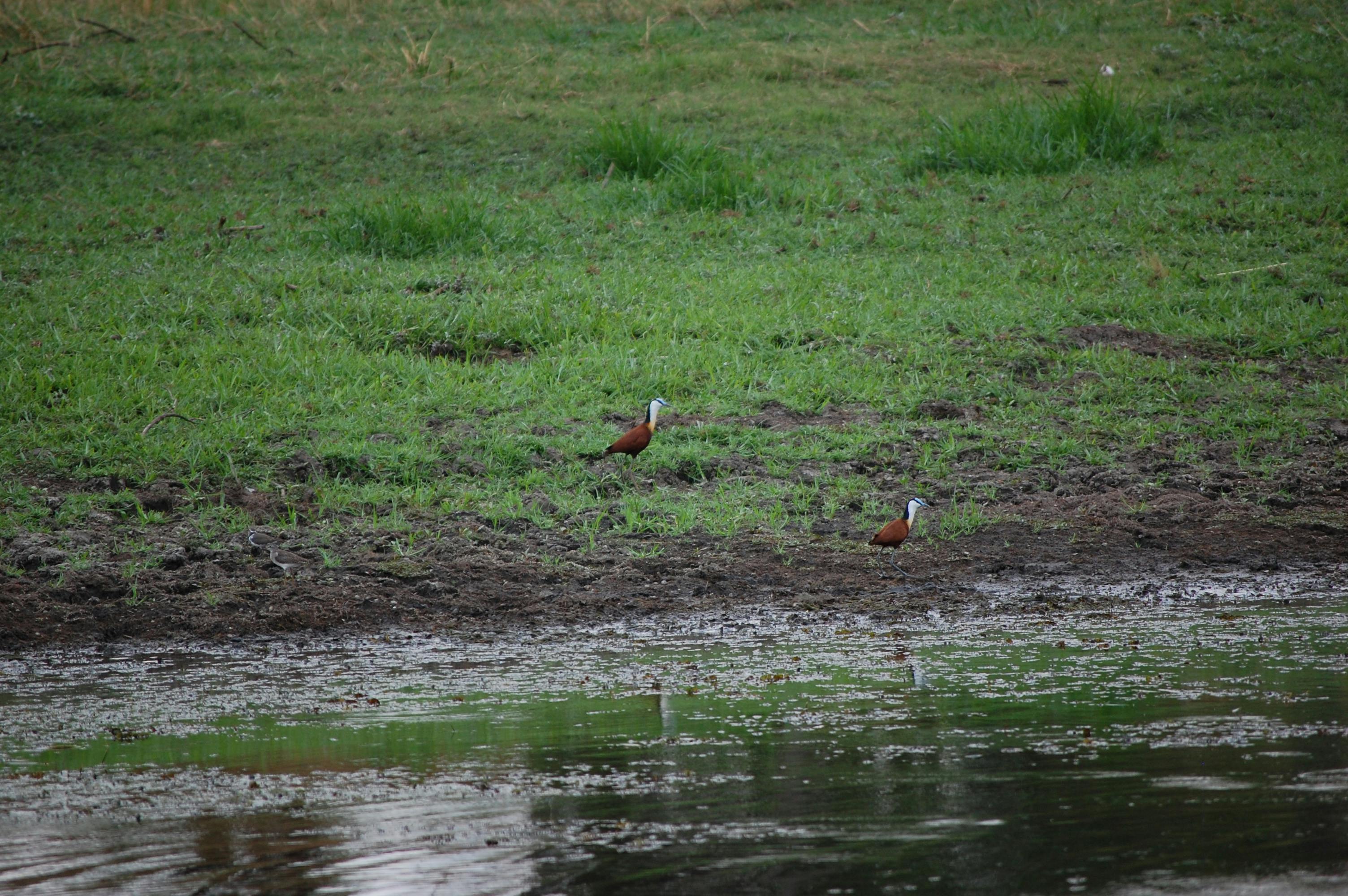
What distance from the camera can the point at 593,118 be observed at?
13.9 m

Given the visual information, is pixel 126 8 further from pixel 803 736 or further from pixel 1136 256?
pixel 803 736

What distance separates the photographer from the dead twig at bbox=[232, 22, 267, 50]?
16.5m

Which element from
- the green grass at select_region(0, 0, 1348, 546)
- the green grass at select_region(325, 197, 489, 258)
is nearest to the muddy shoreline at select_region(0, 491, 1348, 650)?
the green grass at select_region(0, 0, 1348, 546)

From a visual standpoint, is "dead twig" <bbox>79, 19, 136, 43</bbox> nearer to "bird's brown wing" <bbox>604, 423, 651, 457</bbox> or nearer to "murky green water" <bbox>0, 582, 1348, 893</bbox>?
"bird's brown wing" <bbox>604, 423, 651, 457</bbox>

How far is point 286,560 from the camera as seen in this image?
624 cm

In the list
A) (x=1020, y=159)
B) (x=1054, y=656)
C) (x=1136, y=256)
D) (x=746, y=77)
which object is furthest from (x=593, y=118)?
(x=1054, y=656)

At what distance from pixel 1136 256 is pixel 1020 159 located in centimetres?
234

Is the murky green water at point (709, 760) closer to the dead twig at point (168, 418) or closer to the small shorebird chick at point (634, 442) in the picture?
the small shorebird chick at point (634, 442)

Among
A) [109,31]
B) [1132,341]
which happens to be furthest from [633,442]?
[109,31]

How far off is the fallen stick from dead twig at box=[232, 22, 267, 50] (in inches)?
450

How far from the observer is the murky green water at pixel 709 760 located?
3.34m

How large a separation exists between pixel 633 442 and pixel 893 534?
1602mm

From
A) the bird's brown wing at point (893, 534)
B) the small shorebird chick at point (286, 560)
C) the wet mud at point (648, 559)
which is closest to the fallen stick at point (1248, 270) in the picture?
the wet mud at point (648, 559)

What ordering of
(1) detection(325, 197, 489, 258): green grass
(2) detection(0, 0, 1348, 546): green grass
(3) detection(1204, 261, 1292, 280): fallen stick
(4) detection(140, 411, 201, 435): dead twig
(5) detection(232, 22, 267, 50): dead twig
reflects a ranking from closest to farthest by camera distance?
1. (2) detection(0, 0, 1348, 546): green grass
2. (4) detection(140, 411, 201, 435): dead twig
3. (3) detection(1204, 261, 1292, 280): fallen stick
4. (1) detection(325, 197, 489, 258): green grass
5. (5) detection(232, 22, 267, 50): dead twig
